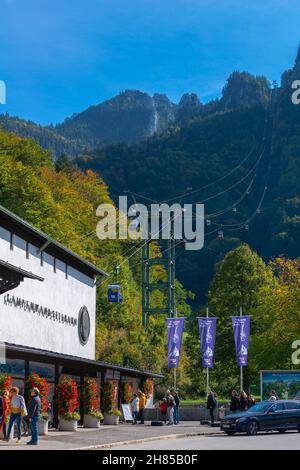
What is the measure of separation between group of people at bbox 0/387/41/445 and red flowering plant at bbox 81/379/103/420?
1024cm

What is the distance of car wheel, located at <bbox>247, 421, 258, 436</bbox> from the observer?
31336mm

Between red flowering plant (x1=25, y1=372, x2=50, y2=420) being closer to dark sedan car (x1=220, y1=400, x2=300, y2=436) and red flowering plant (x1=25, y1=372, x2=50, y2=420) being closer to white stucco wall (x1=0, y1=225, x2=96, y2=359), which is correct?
white stucco wall (x1=0, y1=225, x2=96, y2=359)

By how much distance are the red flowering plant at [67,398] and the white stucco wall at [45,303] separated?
356 centimetres

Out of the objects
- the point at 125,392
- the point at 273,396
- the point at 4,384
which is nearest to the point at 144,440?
the point at 4,384

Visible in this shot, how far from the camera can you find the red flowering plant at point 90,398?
35.7 m

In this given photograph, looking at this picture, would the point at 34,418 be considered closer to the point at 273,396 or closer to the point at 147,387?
the point at 273,396

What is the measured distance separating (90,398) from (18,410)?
39.5ft

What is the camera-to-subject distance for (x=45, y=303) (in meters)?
39.3

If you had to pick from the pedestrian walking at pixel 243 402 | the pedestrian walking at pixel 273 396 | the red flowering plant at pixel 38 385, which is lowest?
the pedestrian walking at pixel 243 402

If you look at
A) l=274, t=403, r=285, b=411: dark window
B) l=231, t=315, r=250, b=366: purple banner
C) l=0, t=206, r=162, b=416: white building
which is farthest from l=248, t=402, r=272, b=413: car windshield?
l=231, t=315, r=250, b=366: purple banner

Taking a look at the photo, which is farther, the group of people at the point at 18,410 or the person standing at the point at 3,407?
the person standing at the point at 3,407

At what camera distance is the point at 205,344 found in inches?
1772

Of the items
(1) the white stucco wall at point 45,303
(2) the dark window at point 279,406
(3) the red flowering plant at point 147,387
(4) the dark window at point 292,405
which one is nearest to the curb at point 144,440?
(2) the dark window at point 279,406

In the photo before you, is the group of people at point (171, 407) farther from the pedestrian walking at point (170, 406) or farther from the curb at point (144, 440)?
the curb at point (144, 440)
